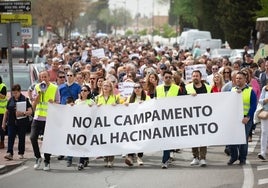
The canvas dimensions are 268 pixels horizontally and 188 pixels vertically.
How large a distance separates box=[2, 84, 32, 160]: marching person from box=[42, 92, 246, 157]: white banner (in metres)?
1.29

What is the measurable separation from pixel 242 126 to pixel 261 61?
8086 millimetres

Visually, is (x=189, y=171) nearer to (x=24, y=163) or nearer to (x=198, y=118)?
(x=198, y=118)

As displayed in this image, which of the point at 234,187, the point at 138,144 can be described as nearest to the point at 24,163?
the point at 138,144

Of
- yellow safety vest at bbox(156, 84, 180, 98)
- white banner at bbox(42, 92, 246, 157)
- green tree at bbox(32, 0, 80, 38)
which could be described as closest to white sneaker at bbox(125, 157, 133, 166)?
white banner at bbox(42, 92, 246, 157)

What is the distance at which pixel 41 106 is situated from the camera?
15625mm

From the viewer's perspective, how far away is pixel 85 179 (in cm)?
1405

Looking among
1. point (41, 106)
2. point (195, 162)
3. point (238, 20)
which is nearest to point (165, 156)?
point (195, 162)

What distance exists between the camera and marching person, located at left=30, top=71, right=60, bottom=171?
1542 centimetres

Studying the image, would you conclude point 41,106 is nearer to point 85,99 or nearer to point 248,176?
point 85,99

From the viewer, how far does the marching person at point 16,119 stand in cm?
1655

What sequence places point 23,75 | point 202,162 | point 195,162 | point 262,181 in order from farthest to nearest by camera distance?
point 23,75
point 195,162
point 202,162
point 262,181

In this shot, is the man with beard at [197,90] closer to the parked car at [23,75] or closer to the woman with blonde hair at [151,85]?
the woman with blonde hair at [151,85]

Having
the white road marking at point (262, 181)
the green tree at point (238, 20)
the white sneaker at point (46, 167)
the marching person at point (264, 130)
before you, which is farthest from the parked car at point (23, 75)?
the green tree at point (238, 20)

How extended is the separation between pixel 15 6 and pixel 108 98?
6909 mm
